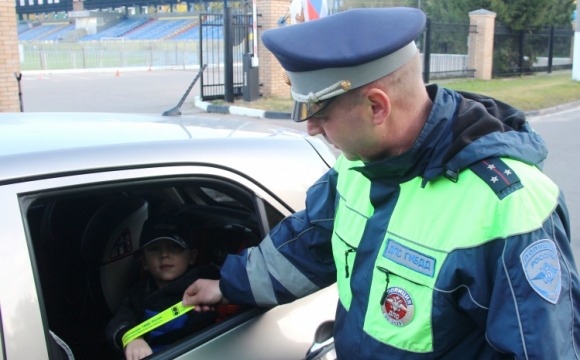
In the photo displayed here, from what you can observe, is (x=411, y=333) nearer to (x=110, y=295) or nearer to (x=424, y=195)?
(x=424, y=195)

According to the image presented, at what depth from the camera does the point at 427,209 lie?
1.40m

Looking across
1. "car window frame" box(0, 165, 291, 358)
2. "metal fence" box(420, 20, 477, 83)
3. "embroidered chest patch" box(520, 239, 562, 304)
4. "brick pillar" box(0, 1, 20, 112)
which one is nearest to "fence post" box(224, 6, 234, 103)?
"brick pillar" box(0, 1, 20, 112)

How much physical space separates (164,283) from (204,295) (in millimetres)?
413

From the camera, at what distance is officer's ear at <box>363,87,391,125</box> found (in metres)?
1.40

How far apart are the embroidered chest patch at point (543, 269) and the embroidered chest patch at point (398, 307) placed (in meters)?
0.26

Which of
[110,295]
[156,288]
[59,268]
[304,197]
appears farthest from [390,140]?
[59,268]

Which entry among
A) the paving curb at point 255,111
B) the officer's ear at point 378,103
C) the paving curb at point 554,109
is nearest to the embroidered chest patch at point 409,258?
the officer's ear at point 378,103

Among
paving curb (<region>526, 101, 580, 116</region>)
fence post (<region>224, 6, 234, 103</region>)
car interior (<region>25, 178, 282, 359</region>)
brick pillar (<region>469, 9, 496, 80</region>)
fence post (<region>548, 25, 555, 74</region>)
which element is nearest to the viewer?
car interior (<region>25, 178, 282, 359</region>)

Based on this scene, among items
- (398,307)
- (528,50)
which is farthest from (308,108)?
(528,50)

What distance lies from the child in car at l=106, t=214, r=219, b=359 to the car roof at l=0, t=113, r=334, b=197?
0.40m

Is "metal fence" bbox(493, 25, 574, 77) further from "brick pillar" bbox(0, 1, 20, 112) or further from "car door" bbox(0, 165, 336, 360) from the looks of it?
"car door" bbox(0, 165, 336, 360)

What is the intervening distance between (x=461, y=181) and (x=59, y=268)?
5.93 ft

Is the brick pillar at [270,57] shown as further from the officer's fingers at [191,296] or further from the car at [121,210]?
the officer's fingers at [191,296]

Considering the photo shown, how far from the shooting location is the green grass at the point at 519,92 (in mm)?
15109
